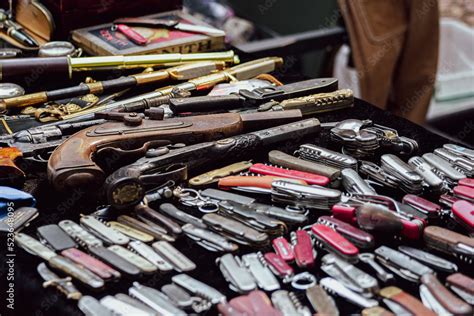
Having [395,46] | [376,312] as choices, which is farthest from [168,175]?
[395,46]

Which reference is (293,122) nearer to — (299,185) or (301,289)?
(299,185)

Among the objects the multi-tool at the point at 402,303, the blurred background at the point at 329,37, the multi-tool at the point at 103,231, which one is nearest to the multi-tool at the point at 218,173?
the multi-tool at the point at 103,231

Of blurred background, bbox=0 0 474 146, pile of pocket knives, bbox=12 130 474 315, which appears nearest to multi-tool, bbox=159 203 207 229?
pile of pocket knives, bbox=12 130 474 315

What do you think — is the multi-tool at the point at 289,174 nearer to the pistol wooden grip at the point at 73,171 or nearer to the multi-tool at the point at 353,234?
the multi-tool at the point at 353,234

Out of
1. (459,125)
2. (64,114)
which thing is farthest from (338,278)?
(459,125)

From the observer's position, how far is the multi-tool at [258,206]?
1.43 meters

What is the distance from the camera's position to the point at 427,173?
1597 millimetres

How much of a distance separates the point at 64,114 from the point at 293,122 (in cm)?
52

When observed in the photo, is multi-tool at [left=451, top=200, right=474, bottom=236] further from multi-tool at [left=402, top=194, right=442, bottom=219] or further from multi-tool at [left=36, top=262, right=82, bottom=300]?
multi-tool at [left=36, top=262, right=82, bottom=300]

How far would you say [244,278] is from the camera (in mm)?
1271

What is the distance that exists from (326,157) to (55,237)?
1.93 feet

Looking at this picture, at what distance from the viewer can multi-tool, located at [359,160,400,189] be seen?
5.20ft

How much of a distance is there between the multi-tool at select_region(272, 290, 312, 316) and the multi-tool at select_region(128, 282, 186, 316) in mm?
148

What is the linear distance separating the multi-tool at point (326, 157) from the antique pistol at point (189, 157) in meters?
0.06
